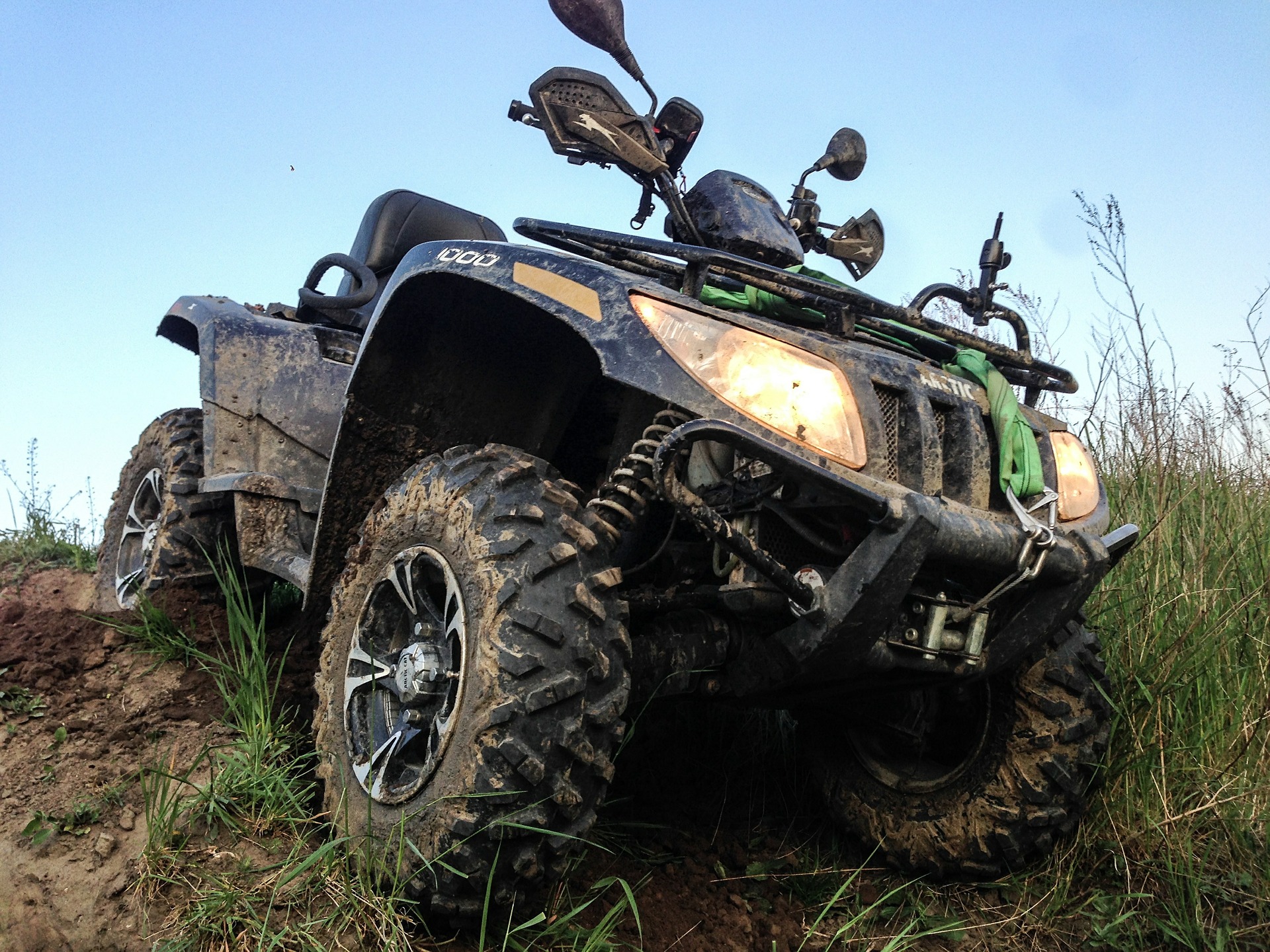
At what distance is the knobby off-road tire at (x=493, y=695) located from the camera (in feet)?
6.48

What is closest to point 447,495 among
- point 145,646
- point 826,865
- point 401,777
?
point 401,777

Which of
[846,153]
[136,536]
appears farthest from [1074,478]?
[136,536]

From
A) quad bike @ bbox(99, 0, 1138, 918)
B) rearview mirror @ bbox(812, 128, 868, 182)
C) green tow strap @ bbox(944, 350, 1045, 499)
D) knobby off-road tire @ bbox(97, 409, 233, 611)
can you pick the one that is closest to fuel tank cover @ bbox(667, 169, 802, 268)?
quad bike @ bbox(99, 0, 1138, 918)

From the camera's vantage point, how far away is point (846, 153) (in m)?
3.54

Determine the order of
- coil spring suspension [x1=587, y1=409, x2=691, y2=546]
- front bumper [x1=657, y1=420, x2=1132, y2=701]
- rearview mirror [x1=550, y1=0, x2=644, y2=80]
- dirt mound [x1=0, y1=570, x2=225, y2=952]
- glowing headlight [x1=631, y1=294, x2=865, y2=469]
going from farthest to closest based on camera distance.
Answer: rearview mirror [x1=550, y1=0, x2=644, y2=80], dirt mound [x1=0, y1=570, x2=225, y2=952], coil spring suspension [x1=587, y1=409, x2=691, y2=546], glowing headlight [x1=631, y1=294, x2=865, y2=469], front bumper [x1=657, y1=420, x2=1132, y2=701]

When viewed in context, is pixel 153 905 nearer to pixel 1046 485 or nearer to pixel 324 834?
pixel 324 834

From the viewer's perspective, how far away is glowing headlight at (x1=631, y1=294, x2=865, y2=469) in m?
2.02

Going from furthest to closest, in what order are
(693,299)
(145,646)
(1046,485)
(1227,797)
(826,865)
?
(145,646) → (826,865) → (1227,797) → (1046,485) → (693,299)

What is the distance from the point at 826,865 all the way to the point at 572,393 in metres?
1.51

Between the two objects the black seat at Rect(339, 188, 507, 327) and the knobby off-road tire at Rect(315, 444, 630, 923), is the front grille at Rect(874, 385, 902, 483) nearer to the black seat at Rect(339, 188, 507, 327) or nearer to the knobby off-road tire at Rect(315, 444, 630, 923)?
the knobby off-road tire at Rect(315, 444, 630, 923)

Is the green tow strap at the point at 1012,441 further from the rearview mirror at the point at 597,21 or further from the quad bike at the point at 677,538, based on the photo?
the rearview mirror at the point at 597,21

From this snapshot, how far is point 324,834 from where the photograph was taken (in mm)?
2531

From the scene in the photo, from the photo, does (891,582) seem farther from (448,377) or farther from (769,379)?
(448,377)

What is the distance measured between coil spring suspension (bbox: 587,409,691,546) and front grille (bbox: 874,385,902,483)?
1.40 feet
